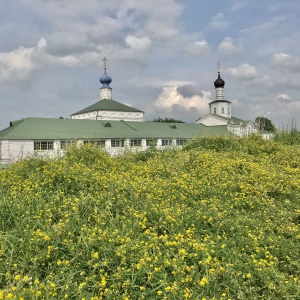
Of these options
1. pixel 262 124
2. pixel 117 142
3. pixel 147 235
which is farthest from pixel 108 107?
pixel 147 235

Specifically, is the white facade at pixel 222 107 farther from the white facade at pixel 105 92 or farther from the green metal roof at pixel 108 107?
the white facade at pixel 105 92

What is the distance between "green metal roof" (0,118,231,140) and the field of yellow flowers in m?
21.4

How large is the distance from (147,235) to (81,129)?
103 ft

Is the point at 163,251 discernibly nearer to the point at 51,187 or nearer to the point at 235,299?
the point at 235,299

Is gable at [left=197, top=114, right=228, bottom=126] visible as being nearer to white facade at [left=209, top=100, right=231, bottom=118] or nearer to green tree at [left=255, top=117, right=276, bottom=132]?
white facade at [left=209, top=100, right=231, bottom=118]

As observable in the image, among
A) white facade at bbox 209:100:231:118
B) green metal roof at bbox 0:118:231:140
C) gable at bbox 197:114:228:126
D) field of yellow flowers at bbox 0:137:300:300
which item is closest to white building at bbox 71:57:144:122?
gable at bbox 197:114:228:126

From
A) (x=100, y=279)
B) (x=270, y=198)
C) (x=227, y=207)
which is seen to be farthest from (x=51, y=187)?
(x=270, y=198)

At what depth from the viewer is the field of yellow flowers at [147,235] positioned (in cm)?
286

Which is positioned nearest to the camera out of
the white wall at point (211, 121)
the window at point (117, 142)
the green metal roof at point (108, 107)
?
the window at point (117, 142)

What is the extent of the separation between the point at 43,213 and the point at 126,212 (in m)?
1.10

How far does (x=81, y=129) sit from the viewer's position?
33.9 metres

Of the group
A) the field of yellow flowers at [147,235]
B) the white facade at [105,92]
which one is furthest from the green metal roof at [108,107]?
the field of yellow flowers at [147,235]

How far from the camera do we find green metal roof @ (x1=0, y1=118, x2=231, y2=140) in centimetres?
2956

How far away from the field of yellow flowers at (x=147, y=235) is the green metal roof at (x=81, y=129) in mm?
21445
